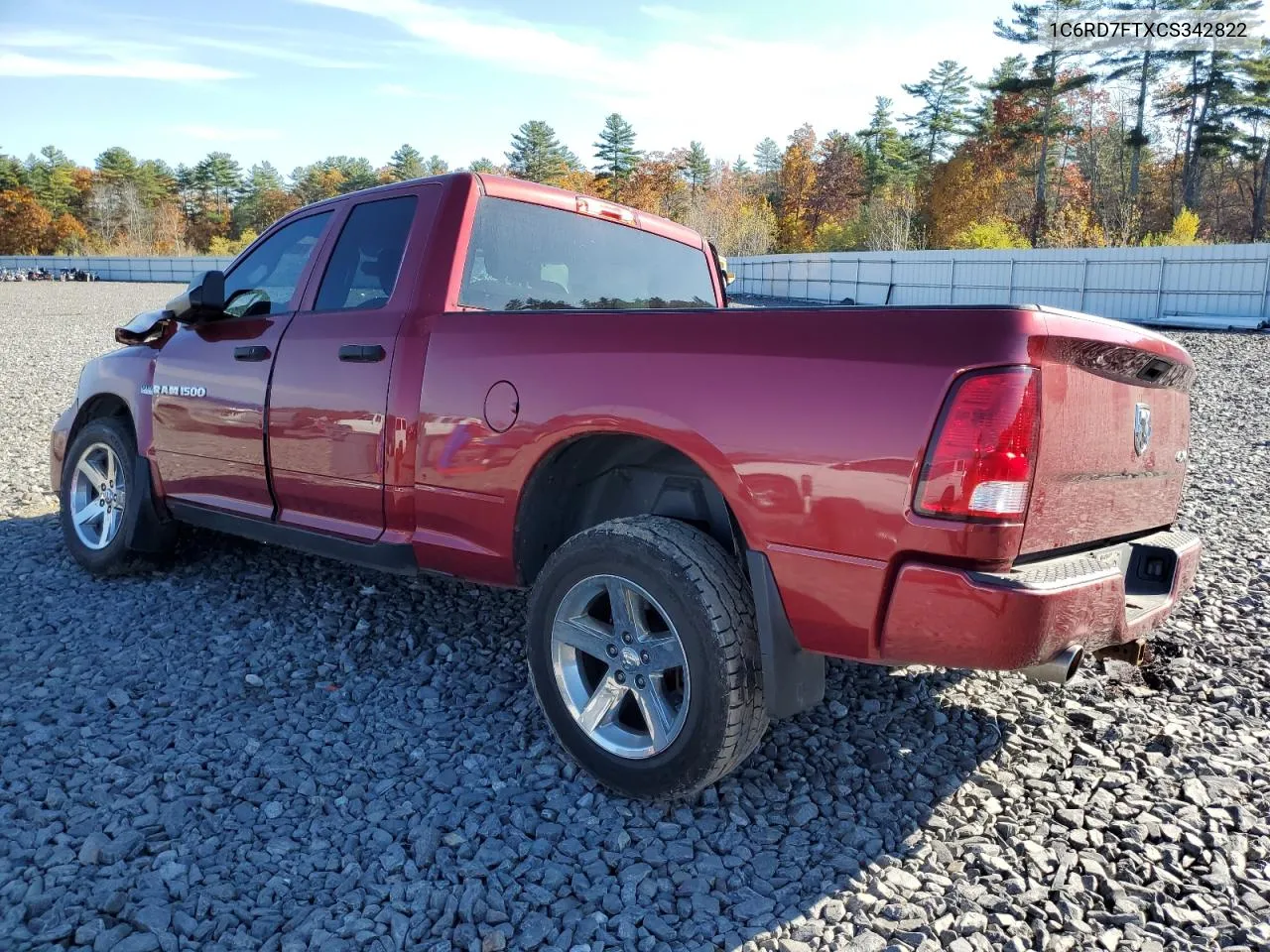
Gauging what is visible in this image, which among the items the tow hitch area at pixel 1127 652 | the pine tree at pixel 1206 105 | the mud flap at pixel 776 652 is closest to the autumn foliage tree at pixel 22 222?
the pine tree at pixel 1206 105

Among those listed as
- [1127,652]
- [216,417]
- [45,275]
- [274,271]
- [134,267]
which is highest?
[134,267]

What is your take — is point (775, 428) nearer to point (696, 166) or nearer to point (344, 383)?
point (344, 383)

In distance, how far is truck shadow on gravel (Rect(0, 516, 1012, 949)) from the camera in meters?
2.27

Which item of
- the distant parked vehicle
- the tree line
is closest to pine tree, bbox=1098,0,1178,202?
the tree line

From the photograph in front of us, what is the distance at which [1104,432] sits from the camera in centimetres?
248

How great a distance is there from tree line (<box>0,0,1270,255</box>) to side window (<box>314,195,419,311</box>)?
37.3 metres

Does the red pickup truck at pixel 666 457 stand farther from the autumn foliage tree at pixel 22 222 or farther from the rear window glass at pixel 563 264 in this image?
the autumn foliage tree at pixel 22 222

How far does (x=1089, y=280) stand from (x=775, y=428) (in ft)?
89.0

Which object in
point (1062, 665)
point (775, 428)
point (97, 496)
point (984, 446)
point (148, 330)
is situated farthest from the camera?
point (97, 496)

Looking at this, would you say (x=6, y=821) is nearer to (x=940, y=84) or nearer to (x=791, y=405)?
(x=791, y=405)

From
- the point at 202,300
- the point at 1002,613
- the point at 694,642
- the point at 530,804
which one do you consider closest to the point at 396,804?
the point at 530,804

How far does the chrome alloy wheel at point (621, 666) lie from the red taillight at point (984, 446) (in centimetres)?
88

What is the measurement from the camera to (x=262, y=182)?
9750cm

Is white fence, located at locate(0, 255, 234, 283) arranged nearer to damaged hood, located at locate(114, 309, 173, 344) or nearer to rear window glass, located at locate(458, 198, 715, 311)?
damaged hood, located at locate(114, 309, 173, 344)
